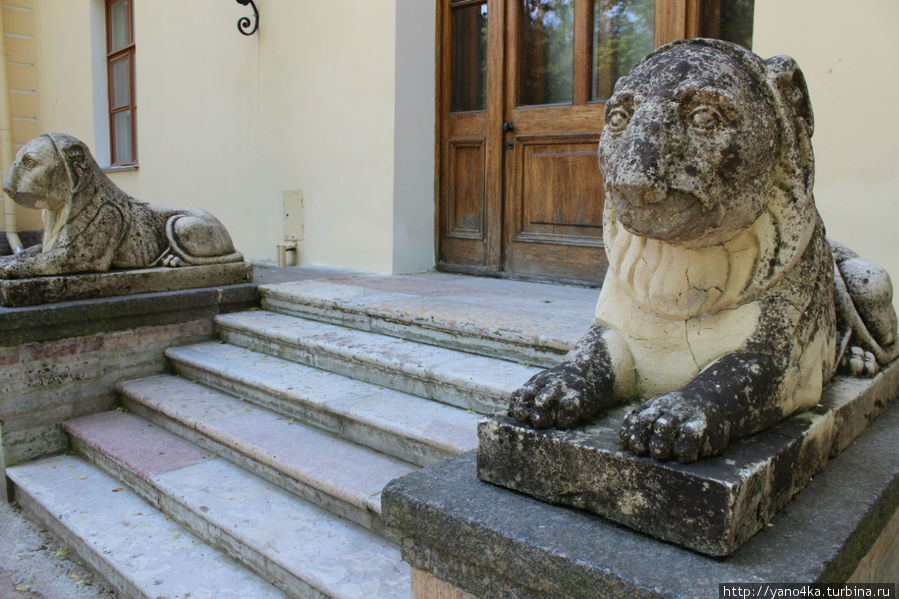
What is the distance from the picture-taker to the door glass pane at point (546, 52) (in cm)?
478

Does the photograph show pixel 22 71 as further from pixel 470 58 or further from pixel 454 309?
pixel 454 309

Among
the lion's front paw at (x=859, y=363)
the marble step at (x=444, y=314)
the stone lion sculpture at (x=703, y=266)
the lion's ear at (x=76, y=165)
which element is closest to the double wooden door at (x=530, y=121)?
the marble step at (x=444, y=314)

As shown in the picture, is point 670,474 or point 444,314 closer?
point 670,474

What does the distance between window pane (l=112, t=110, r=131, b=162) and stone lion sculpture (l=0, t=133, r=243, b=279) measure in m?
5.17

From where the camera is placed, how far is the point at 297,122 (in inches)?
241

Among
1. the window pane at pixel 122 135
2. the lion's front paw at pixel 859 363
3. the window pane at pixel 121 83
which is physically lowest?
the lion's front paw at pixel 859 363

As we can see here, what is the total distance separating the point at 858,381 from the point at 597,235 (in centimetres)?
268

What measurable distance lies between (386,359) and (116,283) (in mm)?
1915

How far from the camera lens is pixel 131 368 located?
4262 mm

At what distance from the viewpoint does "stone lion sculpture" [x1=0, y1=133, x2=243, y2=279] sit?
393cm

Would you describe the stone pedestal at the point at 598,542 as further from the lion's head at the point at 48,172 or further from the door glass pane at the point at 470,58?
the door glass pane at the point at 470,58

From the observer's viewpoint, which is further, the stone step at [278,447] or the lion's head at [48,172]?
the lion's head at [48,172]

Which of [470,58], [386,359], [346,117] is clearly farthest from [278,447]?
[470,58]

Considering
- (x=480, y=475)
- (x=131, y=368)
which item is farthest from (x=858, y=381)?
(x=131, y=368)
